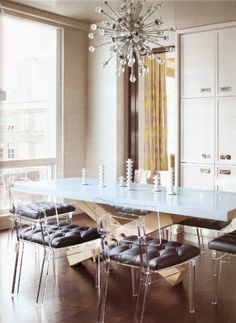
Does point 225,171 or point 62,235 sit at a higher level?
point 225,171

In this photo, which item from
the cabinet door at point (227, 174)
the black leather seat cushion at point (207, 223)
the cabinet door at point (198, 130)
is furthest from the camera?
the cabinet door at point (198, 130)

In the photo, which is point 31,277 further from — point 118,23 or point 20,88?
point 20,88

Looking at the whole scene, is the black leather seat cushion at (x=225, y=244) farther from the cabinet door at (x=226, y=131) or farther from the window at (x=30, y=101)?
the window at (x=30, y=101)

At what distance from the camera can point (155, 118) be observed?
6.52 m

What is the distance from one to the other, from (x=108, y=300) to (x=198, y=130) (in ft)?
8.85

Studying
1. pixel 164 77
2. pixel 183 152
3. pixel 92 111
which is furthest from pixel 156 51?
pixel 183 152

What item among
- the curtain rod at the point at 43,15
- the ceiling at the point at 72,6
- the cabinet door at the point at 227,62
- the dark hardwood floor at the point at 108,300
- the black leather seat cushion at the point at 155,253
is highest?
the ceiling at the point at 72,6

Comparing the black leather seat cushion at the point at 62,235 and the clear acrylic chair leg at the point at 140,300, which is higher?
the black leather seat cushion at the point at 62,235

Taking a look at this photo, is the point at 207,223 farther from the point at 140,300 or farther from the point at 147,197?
the point at 140,300

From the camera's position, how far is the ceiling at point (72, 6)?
5.54 m

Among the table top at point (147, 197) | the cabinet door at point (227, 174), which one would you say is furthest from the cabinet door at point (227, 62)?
the table top at point (147, 197)

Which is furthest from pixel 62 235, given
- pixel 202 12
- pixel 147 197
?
pixel 202 12

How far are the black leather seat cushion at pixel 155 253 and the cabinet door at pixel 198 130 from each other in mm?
2338

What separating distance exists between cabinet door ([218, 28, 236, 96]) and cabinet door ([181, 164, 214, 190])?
0.91 metres
